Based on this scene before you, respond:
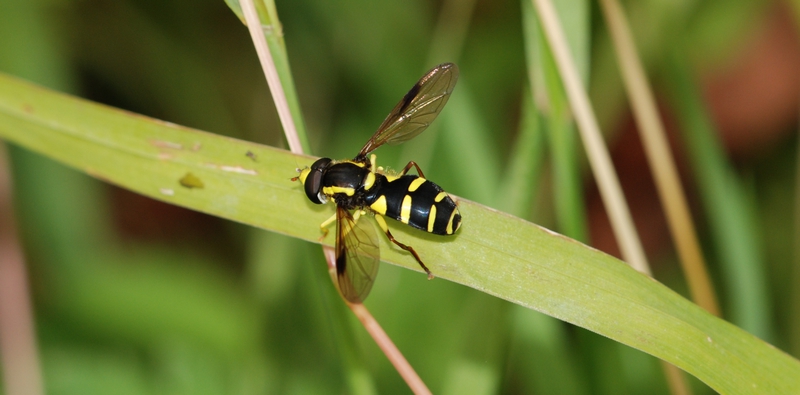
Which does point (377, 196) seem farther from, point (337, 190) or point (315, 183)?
point (315, 183)

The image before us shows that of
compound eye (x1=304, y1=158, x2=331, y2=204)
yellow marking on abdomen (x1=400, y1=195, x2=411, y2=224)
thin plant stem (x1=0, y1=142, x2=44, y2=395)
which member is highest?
compound eye (x1=304, y1=158, x2=331, y2=204)

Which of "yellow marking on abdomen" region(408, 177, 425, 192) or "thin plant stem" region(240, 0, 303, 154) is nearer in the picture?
"thin plant stem" region(240, 0, 303, 154)

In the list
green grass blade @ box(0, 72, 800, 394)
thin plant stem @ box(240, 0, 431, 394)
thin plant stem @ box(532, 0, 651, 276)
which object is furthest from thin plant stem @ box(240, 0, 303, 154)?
thin plant stem @ box(532, 0, 651, 276)

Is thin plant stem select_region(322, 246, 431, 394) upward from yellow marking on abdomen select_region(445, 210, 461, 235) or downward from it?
downward

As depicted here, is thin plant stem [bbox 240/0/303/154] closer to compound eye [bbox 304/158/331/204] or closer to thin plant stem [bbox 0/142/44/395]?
compound eye [bbox 304/158/331/204]

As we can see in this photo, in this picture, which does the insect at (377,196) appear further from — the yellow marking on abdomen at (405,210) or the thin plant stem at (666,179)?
the thin plant stem at (666,179)

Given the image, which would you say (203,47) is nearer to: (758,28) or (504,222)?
(504,222)
